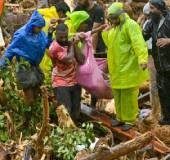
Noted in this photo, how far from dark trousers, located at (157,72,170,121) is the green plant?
1.50 meters

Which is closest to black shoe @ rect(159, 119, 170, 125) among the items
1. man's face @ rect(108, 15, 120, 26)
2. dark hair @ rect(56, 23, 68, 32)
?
man's face @ rect(108, 15, 120, 26)

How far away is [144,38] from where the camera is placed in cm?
928

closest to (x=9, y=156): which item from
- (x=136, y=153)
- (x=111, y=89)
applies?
(x=136, y=153)

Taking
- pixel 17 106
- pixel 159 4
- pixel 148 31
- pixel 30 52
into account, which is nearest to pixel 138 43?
pixel 148 31

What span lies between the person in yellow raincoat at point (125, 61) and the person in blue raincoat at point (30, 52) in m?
0.96

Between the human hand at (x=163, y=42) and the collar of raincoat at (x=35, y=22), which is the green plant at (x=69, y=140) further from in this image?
the collar of raincoat at (x=35, y=22)

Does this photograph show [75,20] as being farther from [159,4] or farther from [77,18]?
[159,4]

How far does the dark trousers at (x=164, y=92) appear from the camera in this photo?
9328mm

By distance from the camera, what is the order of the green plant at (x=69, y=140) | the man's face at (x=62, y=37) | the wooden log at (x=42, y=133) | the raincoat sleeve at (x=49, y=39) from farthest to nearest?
the raincoat sleeve at (x=49, y=39) < the man's face at (x=62, y=37) < the green plant at (x=69, y=140) < the wooden log at (x=42, y=133)

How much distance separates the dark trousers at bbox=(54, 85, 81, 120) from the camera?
30.9ft

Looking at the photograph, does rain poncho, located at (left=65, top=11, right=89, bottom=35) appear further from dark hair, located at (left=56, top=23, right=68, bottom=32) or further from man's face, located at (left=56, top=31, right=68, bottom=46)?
dark hair, located at (left=56, top=23, right=68, bottom=32)

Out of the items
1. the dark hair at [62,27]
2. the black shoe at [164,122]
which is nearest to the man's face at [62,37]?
the dark hair at [62,27]

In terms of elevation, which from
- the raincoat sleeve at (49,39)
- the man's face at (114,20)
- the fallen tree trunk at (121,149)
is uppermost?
the man's face at (114,20)

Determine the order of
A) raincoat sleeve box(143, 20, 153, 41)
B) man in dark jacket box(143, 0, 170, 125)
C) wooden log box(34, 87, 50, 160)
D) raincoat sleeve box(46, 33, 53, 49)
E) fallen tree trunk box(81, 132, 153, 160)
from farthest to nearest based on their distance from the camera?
raincoat sleeve box(46, 33, 53, 49) → raincoat sleeve box(143, 20, 153, 41) → man in dark jacket box(143, 0, 170, 125) → wooden log box(34, 87, 50, 160) → fallen tree trunk box(81, 132, 153, 160)
